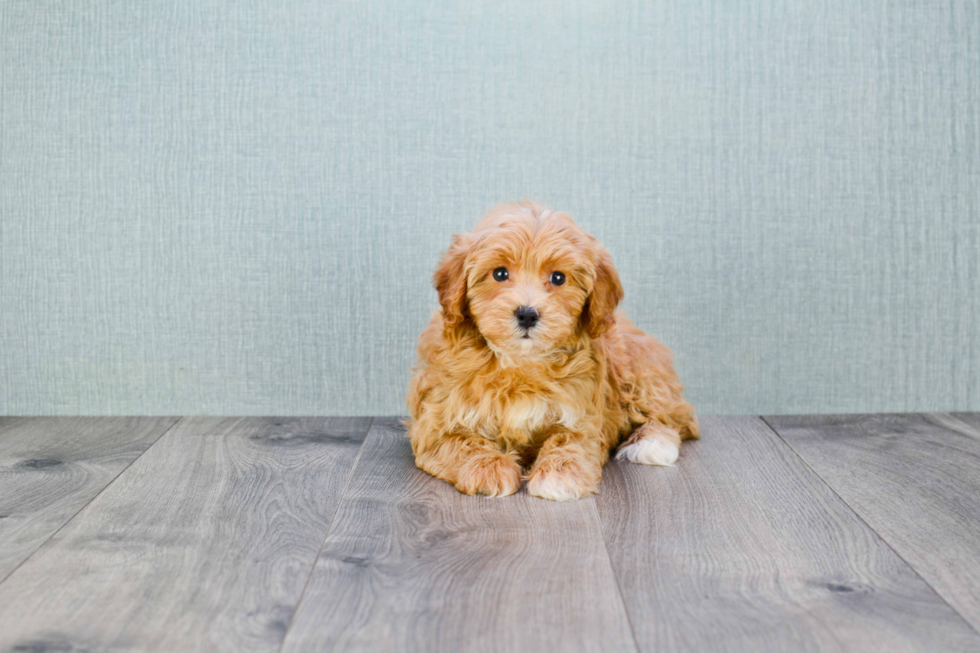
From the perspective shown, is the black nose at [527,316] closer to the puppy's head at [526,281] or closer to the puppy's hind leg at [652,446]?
the puppy's head at [526,281]

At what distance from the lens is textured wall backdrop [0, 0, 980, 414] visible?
267 centimetres

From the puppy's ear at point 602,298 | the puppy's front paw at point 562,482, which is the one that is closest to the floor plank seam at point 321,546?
the puppy's front paw at point 562,482

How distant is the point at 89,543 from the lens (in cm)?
166

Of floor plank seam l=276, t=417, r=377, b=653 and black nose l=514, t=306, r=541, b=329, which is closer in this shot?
floor plank seam l=276, t=417, r=377, b=653

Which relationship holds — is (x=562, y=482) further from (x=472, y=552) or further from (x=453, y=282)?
(x=453, y=282)

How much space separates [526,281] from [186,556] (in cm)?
93

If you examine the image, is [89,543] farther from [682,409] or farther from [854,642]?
[682,409]

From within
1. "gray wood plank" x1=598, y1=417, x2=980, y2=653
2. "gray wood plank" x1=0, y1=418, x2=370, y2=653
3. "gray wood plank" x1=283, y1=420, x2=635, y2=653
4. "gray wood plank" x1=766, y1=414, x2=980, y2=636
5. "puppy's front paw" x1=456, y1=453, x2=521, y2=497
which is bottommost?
"gray wood plank" x1=766, y1=414, x2=980, y2=636

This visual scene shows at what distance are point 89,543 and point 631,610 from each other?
42.2 inches

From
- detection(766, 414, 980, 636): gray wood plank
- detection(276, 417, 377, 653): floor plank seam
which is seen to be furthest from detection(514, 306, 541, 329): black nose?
detection(766, 414, 980, 636): gray wood plank

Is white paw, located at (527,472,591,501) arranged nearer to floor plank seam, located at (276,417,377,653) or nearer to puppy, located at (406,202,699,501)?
puppy, located at (406,202,699,501)

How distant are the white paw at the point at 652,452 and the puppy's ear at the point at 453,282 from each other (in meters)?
0.63

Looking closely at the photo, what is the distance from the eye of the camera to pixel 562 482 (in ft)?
6.34

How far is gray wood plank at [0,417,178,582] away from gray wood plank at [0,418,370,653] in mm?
48
